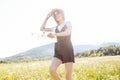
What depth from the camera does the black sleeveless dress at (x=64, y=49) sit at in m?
8.35

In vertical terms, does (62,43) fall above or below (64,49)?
above

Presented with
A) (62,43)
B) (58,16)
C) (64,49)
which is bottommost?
(64,49)

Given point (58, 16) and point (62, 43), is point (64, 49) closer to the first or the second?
point (62, 43)

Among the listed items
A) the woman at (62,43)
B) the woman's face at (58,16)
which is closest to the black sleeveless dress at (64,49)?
the woman at (62,43)

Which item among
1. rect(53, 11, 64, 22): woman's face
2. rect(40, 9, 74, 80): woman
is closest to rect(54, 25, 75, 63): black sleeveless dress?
rect(40, 9, 74, 80): woman

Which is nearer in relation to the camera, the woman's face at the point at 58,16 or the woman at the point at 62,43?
the woman at the point at 62,43

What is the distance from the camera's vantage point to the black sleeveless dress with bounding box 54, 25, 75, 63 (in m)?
8.35

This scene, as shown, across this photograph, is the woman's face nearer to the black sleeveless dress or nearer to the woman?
the woman

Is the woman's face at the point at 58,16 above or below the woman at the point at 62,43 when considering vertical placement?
above

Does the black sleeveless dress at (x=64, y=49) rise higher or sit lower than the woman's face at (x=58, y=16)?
lower

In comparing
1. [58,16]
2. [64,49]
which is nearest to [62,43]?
[64,49]

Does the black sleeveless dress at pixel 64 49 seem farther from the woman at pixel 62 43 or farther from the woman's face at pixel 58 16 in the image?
the woman's face at pixel 58 16

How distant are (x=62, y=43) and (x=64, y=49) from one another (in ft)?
0.48

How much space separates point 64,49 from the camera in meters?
8.42
